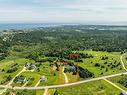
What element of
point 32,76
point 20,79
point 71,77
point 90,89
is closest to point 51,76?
point 32,76

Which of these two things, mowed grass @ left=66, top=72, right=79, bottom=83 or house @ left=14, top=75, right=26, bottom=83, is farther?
mowed grass @ left=66, top=72, right=79, bottom=83

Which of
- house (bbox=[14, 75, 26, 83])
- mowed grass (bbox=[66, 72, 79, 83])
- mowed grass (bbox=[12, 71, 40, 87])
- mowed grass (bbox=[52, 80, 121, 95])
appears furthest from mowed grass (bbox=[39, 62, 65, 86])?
house (bbox=[14, 75, 26, 83])

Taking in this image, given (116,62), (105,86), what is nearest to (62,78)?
(105,86)

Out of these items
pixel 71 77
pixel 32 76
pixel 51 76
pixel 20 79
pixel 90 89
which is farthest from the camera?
pixel 51 76

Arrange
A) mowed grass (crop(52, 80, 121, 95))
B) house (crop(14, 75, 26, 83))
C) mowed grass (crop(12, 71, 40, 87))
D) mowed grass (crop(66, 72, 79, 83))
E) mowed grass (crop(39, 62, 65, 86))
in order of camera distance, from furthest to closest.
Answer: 1. mowed grass (crop(66, 72, 79, 83))
2. house (crop(14, 75, 26, 83))
3. mowed grass (crop(39, 62, 65, 86))
4. mowed grass (crop(12, 71, 40, 87))
5. mowed grass (crop(52, 80, 121, 95))

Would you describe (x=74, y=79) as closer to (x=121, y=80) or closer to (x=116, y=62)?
(x=121, y=80)

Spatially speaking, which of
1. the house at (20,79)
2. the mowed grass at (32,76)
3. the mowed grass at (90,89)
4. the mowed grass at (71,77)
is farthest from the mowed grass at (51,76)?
the house at (20,79)

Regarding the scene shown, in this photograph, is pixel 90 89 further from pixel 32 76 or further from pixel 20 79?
pixel 20 79

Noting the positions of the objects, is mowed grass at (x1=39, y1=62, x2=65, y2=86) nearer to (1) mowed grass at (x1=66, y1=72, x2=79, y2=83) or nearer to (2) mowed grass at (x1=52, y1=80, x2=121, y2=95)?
(1) mowed grass at (x1=66, y1=72, x2=79, y2=83)
